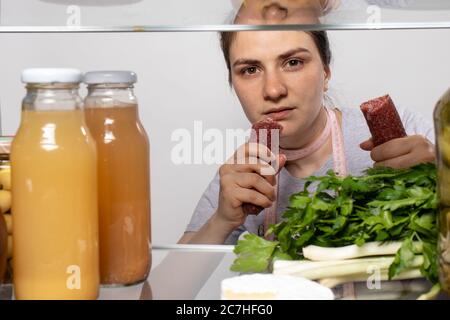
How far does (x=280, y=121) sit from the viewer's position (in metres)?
1.33

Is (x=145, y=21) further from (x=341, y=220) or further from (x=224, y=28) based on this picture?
(x=341, y=220)

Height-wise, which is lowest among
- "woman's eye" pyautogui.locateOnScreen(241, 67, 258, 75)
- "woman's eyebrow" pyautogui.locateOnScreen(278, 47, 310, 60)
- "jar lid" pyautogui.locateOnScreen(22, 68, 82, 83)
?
"jar lid" pyautogui.locateOnScreen(22, 68, 82, 83)

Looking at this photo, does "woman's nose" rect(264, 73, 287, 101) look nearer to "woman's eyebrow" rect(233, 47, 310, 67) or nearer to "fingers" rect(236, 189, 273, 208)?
"woman's eyebrow" rect(233, 47, 310, 67)

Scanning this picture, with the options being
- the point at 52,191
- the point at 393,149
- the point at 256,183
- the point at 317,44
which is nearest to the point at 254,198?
the point at 256,183

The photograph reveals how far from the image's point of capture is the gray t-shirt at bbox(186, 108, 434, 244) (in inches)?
53.1

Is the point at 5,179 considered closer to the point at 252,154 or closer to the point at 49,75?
the point at 49,75

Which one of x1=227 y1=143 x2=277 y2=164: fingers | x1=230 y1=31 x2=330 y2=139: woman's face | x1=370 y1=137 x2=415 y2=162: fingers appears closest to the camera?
x1=370 y1=137 x2=415 y2=162: fingers

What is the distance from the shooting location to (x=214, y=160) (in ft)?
4.72

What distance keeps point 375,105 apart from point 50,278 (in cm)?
47

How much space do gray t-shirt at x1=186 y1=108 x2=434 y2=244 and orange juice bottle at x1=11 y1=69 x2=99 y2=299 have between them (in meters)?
0.63

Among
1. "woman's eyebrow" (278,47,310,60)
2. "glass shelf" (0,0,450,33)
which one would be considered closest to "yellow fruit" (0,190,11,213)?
"glass shelf" (0,0,450,33)

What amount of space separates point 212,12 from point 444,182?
23.7 inches

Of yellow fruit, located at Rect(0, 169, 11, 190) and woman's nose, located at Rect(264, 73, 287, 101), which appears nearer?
yellow fruit, located at Rect(0, 169, 11, 190)
